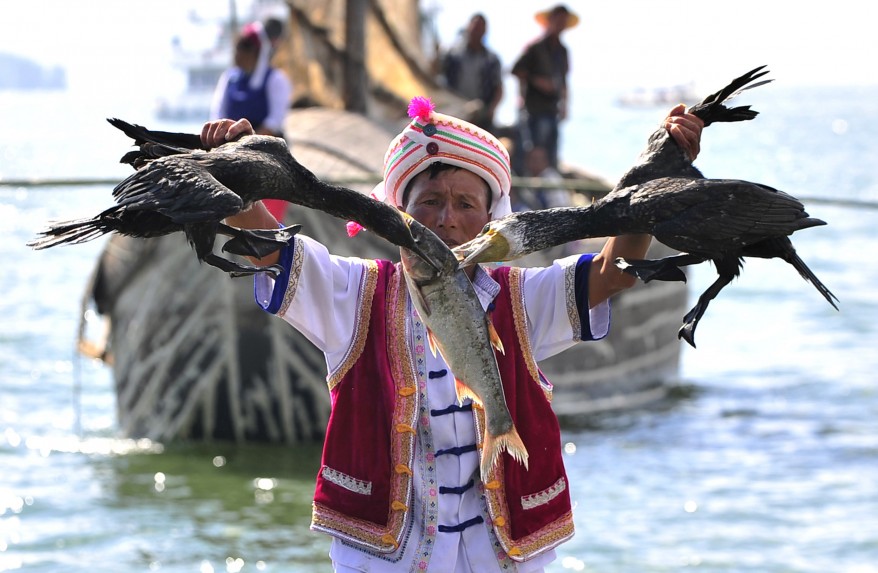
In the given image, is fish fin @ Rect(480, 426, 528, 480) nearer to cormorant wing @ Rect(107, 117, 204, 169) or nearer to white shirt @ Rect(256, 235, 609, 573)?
white shirt @ Rect(256, 235, 609, 573)

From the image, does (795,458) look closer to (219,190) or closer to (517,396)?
(517,396)

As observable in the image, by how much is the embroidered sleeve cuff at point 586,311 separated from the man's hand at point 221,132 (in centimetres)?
76

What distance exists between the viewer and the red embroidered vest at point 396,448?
9.07ft

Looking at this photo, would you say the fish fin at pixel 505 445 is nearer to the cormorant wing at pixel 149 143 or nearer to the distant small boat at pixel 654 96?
the cormorant wing at pixel 149 143

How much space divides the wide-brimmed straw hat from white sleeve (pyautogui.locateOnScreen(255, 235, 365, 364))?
7.06m

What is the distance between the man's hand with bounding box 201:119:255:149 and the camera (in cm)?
265

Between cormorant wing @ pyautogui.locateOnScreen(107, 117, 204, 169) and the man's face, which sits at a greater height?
cormorant wing @ pyautogui.locateOnScreen(107, 117, 204, 169)

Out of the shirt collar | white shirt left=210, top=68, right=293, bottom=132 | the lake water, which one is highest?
white shirt left=210, top=68, right=293, bottom=132

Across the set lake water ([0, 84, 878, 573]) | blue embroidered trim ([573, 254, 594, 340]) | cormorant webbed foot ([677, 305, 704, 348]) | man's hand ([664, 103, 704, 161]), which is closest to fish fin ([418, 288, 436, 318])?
blue embroidered trim ([573, 254, 594, 340])

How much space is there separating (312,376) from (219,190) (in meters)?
5.91

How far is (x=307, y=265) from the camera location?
2771 millimetres

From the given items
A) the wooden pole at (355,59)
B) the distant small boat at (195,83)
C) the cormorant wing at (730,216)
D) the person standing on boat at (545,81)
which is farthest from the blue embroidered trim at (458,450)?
the distant small boat at (195,83)

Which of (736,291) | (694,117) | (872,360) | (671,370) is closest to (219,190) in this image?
(694,117)

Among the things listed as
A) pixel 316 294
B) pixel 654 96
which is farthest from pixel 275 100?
pixel 654 96
